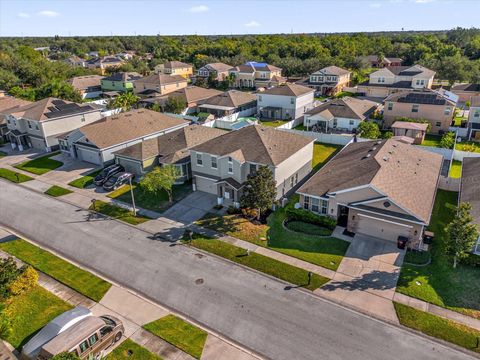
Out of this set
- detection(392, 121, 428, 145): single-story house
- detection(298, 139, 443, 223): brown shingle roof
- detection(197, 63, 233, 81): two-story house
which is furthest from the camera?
detection(197, 63, 233, 81): two-story house

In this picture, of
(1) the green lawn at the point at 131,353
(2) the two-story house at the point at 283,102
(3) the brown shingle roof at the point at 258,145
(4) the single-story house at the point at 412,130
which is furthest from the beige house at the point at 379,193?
(2) the two-story house at the point at 283,102

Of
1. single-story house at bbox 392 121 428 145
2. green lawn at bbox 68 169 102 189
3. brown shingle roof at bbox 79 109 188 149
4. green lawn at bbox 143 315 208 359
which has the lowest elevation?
green lawn at bbox 143 315 208 359

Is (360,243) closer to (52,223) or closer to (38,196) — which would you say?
(52,223)

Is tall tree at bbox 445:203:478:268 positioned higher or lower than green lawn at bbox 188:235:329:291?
higher

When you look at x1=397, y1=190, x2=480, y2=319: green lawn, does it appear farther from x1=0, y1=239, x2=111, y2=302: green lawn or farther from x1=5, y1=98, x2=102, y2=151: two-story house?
x1=5, y1=98, x2=102, y2=151: two-story house

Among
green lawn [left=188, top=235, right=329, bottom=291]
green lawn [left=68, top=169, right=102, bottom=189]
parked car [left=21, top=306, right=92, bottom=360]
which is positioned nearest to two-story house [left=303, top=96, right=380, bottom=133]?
green lawn [left=68, top=169, right=102, bottom=189]

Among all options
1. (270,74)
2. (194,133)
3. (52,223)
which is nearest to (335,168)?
(194,133)

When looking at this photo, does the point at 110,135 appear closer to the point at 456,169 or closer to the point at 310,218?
the point at 310,218
